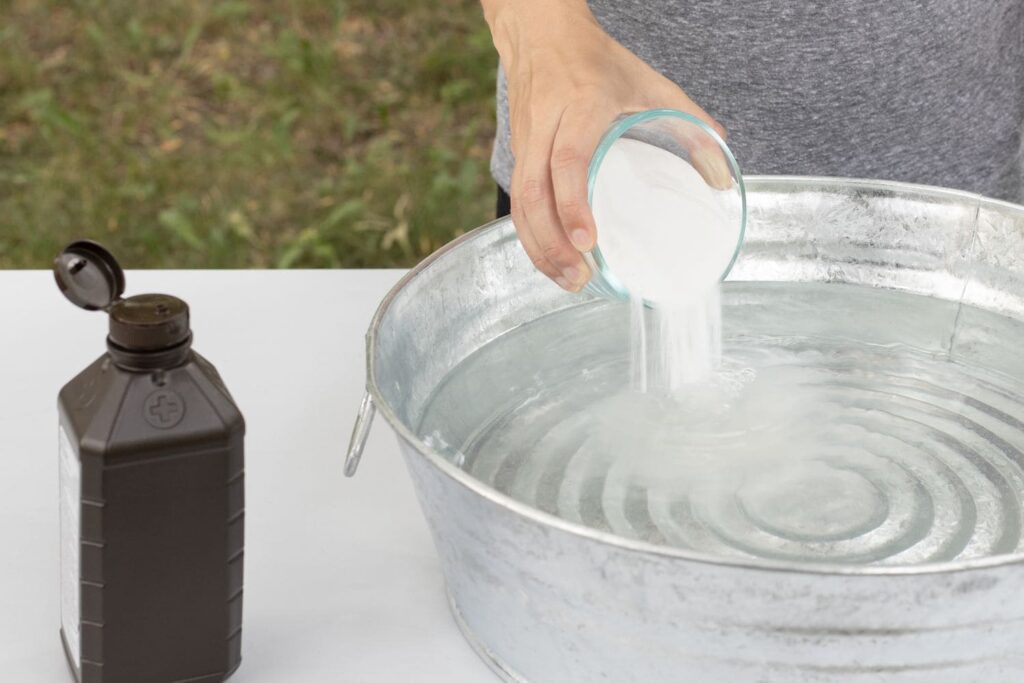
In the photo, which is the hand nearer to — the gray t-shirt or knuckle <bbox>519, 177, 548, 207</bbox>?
knuckle <bbox>519, 177, 548, 207</bbox>

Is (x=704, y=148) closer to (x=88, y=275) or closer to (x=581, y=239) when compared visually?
(x=581, y=239)

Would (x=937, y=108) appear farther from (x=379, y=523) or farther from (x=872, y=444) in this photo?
(x=379, y=523)

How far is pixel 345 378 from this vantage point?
102 cm

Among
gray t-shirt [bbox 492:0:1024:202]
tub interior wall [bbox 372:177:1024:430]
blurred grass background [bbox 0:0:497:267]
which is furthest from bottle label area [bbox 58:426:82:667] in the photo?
blurred grass background [bbox 0:0:497:267]

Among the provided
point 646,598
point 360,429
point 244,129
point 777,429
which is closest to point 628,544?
point 646,598

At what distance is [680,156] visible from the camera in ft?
2.85

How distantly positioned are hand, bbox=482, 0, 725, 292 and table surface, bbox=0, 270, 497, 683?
21cm

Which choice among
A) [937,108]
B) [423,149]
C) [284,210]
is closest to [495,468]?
[937,108]

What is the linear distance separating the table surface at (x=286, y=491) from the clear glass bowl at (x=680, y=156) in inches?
8.1

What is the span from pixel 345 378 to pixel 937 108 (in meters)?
0.59

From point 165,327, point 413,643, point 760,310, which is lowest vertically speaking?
point 413,643

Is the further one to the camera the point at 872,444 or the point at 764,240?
the point at 764,240

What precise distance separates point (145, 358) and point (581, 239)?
0.27 meters

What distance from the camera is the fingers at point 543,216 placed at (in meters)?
0.80
